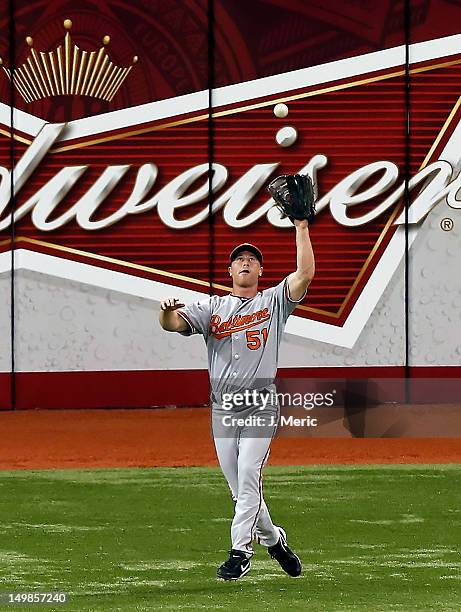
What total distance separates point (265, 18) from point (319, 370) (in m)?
4.41

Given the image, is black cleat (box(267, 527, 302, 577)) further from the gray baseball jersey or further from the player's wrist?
the player's wrist

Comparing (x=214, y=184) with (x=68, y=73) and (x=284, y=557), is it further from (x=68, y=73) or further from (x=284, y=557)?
(x=284, y=557)

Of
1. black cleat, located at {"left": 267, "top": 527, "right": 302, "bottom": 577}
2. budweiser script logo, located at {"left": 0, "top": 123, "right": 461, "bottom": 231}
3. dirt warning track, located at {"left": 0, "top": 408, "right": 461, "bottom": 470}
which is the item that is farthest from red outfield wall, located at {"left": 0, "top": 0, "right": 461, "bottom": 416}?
black cleat, located at {"left": 267, "top": 527, "right": 302, "bottom": 577}

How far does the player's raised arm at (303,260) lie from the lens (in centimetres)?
742

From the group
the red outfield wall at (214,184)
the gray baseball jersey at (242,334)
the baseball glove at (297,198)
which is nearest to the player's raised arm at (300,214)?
the baseball glove at (297,198)

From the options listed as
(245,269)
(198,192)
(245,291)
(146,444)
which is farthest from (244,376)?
(198,192)

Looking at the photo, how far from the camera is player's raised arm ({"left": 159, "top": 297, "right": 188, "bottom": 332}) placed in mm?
7353

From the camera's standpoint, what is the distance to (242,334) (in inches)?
300

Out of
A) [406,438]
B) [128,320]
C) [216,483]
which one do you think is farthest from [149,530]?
[128,320]

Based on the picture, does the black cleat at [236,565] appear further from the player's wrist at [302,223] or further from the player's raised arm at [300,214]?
the player's wrist at [302,223]

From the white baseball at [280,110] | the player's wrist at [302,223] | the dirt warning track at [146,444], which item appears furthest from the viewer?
the white baseball at [280,110]

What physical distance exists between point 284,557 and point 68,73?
10.5 metres

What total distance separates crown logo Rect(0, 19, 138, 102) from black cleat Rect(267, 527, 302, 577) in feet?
33.8

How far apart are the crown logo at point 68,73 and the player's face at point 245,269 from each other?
1002 cm
